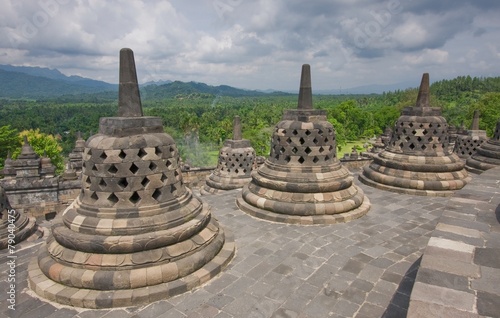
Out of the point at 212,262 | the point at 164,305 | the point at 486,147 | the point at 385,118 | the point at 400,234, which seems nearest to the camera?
the point at 164,305

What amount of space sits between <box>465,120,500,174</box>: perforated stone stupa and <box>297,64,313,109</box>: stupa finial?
8115mm

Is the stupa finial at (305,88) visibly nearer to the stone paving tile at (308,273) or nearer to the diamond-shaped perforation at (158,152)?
the stone paving tile at (308,273)

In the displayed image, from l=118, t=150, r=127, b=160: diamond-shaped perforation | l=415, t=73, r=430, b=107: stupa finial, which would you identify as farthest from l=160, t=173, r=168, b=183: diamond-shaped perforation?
l=415, t=73, r=430, b=107: stupa finial

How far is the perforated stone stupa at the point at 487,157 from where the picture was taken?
11.1 meters

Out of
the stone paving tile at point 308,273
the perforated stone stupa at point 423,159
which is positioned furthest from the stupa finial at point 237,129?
the stone paving tile at point 308,273

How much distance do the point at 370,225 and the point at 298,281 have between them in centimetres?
308

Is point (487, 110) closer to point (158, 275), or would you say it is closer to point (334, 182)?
point (334, 182)

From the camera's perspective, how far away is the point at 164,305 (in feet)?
13.7

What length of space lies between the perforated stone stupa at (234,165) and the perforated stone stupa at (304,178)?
686cm

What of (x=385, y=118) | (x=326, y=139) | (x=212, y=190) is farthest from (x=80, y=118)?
(x=326, y=139)

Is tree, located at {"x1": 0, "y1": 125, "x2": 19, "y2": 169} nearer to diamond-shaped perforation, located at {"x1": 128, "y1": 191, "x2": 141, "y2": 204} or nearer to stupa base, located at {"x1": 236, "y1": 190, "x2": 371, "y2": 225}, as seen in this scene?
stupa base, located at {"x1": 236, "y1": 190, "x2": 371, "y2": 225}

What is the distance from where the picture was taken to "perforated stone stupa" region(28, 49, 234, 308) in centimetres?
431

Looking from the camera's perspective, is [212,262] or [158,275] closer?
[158,275]

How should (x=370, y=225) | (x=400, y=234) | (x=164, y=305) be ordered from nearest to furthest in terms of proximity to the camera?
(x=164, y=305) < (x=400, y=234) < (x=370, y=225)
